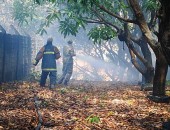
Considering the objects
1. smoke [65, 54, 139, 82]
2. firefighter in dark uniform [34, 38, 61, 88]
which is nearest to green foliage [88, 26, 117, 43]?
firefighter in dark uniform [34, 38, 61, 88]

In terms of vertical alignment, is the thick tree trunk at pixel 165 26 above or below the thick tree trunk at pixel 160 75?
above

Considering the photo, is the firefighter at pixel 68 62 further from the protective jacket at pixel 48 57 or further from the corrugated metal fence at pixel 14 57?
the corrugated metal fence at pixel 14 57

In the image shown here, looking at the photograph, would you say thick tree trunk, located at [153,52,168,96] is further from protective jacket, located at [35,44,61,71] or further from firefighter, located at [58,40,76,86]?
firefighter, located at [58,40,76,86]

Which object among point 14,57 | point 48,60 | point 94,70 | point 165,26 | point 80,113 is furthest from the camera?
point 94,70

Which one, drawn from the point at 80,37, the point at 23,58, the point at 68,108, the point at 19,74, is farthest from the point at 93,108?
the point at 80,37

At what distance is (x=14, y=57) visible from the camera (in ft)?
50.4

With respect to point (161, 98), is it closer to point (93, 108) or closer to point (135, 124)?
point (93, 108)

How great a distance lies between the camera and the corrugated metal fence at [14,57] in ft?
44.6

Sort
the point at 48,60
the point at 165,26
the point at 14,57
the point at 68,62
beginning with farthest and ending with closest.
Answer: the point at 68,62, the point at 14,57, the point at 48,60, the point at 165,26

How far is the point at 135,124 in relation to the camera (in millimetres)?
6668

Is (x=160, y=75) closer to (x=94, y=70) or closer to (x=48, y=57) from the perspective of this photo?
(x=48, y=57)

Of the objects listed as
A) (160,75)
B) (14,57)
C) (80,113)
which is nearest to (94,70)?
(14,57)

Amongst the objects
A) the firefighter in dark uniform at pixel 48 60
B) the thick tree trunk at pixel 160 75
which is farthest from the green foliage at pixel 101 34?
the thick tree trunk at pixel 160 75

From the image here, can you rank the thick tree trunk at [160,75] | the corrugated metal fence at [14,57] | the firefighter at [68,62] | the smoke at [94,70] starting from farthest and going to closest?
the smoke at [94,70] < the firefighter at [68,62] < the corrugated metal fence at [14,57] < the thick tree trunk at [160,75]
